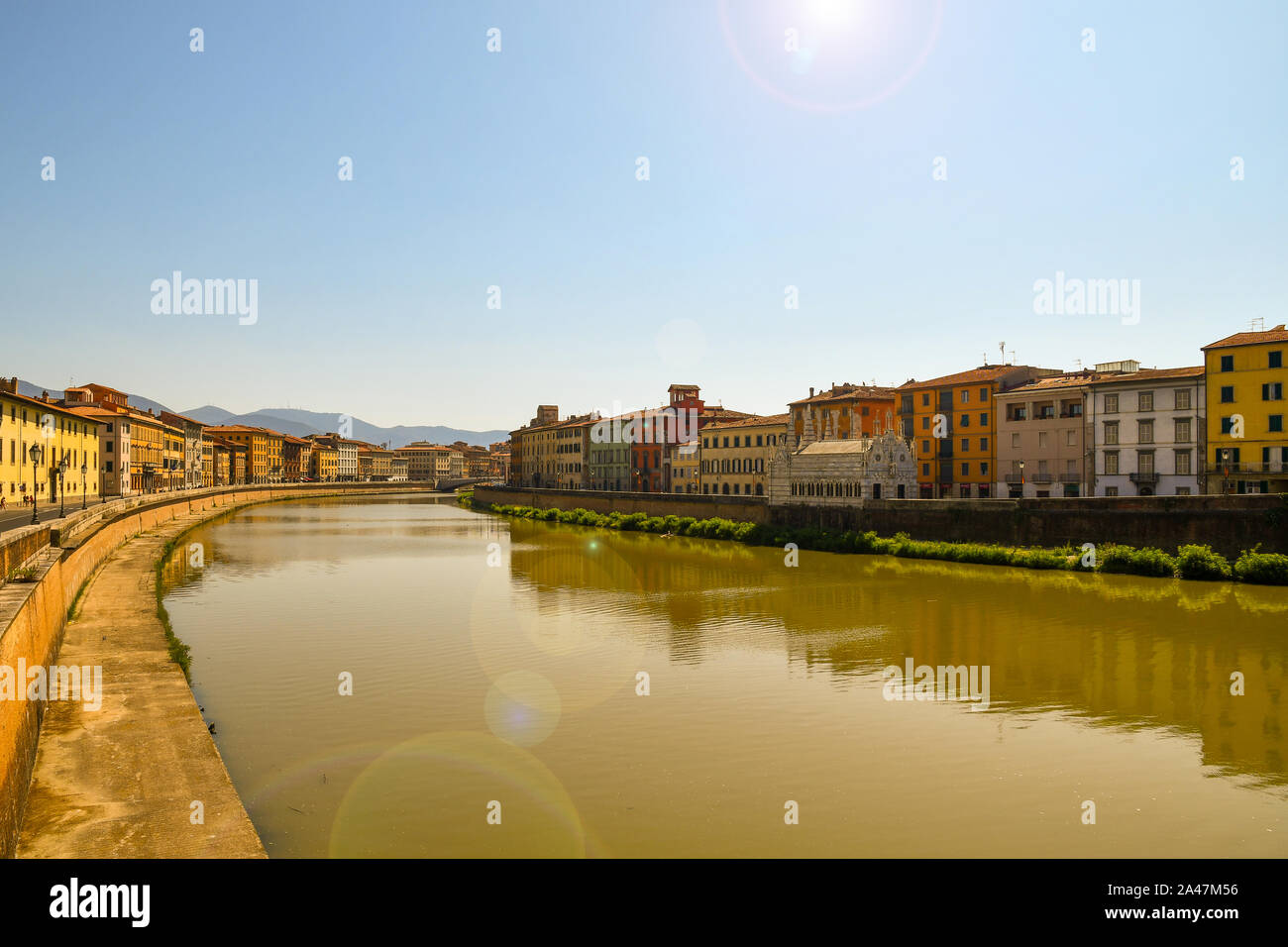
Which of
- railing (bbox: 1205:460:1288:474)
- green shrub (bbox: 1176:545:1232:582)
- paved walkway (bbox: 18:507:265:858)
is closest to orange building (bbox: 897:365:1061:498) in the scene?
railing (bbox: 1205:460:1288:474)

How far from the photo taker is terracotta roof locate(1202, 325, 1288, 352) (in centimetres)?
4078

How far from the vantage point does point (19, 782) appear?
10.6 m

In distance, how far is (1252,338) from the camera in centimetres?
4178

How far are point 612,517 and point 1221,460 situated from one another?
134 feet

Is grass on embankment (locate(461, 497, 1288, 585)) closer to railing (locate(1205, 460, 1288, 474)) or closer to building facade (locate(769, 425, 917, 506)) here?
building facade (locate(769, 425, 917, 506))

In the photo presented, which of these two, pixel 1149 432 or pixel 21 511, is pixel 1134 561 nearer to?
pixel 1149 432

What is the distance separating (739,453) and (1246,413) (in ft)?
115

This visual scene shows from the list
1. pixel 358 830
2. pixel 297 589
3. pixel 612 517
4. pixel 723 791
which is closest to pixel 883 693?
pixel 723 791

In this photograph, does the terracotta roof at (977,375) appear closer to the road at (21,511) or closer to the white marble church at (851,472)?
the white marble church at (851,472)

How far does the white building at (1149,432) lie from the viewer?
4403 centimetres

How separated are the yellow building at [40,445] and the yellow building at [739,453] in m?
44.9

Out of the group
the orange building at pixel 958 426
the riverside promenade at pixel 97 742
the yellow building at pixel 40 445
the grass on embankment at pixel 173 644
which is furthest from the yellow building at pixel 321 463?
the riverside promenade at pixel 97 742

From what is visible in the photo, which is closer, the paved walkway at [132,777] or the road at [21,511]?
the paved walkway at [132,777]

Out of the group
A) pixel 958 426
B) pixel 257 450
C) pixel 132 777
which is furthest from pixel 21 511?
pixel 257 450
